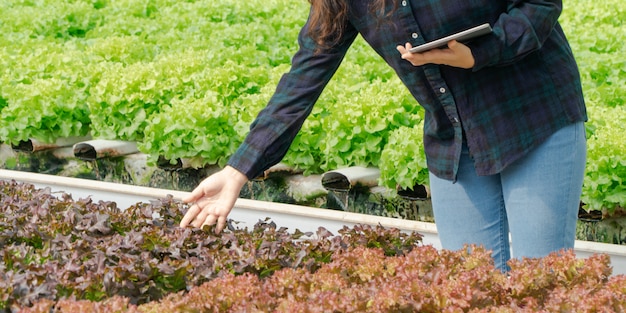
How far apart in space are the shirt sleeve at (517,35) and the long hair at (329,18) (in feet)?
1.22

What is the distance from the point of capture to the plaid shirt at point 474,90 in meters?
3.21

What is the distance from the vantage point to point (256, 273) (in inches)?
128

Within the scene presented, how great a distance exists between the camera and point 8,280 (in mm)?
2938

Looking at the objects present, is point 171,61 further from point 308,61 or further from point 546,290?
point 546,290

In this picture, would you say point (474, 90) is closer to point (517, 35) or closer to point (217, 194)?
point (517, 35)

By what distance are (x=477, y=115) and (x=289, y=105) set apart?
0.66 metres

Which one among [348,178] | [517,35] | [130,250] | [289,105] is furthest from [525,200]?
[348,178]

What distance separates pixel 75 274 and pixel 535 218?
1518 mm

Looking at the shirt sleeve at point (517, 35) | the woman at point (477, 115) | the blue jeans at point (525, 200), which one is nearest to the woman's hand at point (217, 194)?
the woman at point (477, 115)

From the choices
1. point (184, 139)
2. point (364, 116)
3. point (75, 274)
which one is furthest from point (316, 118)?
point (75, 274)

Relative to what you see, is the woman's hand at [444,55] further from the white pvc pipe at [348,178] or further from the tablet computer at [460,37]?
the white pvc pipe at [348,178]

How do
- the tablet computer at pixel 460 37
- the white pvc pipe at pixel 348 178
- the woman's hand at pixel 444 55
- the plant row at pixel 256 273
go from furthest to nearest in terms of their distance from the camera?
the white pvc pipe at pixel 348 178, the woman's hand at pixel 444 55, the tablet computer at pixel 460 37, the plant row at pixel 256 273

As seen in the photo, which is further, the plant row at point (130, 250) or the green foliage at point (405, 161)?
the green foliage at point (405, 161)

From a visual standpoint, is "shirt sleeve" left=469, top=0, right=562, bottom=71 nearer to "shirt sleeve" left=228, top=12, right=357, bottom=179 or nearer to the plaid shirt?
the plaid shirt
